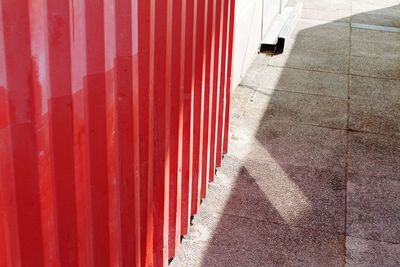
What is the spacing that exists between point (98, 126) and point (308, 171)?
128 inches

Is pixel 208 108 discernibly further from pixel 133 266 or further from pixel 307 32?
pixel 307 32

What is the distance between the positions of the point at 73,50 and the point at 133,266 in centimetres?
140

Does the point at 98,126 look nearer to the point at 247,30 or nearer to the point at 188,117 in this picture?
the point at 188,117

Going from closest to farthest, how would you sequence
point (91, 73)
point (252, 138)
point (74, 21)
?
point (74, 21), point (91, 73), point (252, 138)

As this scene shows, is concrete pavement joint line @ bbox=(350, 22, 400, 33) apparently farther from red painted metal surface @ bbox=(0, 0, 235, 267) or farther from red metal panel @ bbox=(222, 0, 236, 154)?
red painted metal surface @ bbox=(0, 0, 235, 267)

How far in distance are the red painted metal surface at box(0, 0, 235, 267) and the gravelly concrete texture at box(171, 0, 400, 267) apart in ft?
1.99

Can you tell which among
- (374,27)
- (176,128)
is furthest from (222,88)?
(374,27)

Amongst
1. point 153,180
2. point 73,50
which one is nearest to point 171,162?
point 153,180

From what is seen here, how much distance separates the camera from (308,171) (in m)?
5.49

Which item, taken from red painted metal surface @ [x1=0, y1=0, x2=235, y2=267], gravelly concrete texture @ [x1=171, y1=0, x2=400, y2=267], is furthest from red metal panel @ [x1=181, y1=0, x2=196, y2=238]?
gravelly concrete texture @ [x1=171, y1=0, x2=400, y2=267]

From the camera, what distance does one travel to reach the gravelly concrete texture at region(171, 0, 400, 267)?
14.3 ft

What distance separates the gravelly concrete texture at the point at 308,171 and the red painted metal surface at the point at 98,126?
607 mm

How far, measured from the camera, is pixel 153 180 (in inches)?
136

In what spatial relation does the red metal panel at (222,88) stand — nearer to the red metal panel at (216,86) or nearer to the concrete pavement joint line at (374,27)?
the red metal panel at (216,86)
